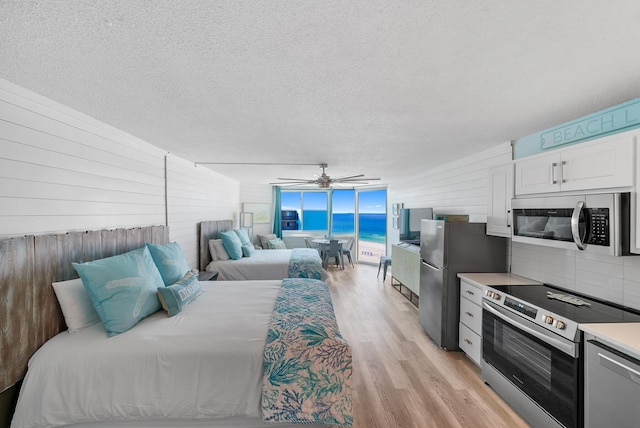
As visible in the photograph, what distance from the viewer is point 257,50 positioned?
1431 millimetres

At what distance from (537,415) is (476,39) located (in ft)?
8.43

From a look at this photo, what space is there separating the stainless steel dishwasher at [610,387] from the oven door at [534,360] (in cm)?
7

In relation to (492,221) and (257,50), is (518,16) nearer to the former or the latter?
(257,50)

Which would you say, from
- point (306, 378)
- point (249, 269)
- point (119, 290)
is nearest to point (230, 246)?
point (249, 269)

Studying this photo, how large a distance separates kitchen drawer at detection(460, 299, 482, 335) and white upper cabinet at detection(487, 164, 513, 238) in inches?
32.5

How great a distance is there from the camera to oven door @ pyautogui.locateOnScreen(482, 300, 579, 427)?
1761 mm

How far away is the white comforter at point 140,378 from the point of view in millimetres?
1709

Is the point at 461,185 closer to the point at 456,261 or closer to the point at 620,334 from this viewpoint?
the point at 456,261

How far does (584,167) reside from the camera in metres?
2.02

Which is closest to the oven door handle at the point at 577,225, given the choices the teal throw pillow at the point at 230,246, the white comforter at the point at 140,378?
the white comforter at the point at 140,378

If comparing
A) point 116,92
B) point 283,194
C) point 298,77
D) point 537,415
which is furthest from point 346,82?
point 283,194

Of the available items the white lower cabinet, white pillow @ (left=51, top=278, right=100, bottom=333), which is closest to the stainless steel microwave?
the white lower cabinet

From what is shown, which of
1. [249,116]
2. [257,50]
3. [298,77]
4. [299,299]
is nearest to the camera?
[257,50]

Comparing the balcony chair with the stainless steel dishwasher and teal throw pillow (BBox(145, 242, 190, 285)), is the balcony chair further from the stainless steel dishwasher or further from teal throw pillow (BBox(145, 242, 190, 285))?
the stainless steel dishwasher
